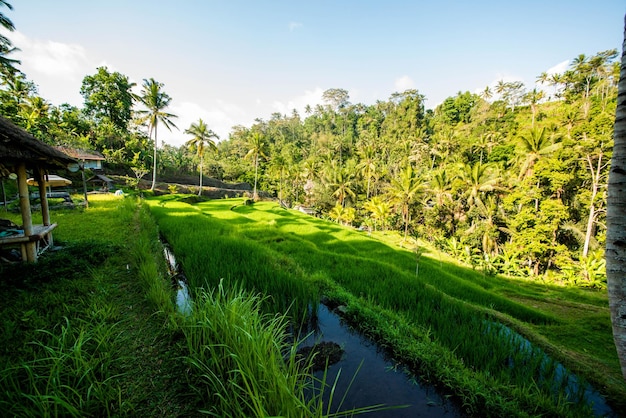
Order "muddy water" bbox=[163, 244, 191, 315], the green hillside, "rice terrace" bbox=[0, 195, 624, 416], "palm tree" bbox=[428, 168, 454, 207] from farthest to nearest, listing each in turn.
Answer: "palm tree" bbox=[428, 168, 454, 207] < "muddy water" bbox=[163, 244, 191, 315] < the green hillside < "rice terrace" bbox=[0, 195, 624, 416]

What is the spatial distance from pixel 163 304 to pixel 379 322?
3.16 metres

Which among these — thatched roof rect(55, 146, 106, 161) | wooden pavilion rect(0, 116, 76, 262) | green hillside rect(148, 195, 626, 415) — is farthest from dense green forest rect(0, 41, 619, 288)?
wooden pavilion rect(0, 116, 76, 262)

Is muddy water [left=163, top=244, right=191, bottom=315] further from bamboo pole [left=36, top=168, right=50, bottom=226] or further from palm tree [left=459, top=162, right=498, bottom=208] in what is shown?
palm tree [left=459, top=162, right=498, bottom=208]

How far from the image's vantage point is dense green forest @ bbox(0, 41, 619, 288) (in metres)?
14.5

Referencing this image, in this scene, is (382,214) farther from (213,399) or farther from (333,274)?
(213,399)

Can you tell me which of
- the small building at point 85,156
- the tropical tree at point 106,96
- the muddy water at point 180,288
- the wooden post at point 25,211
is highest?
the tropical tree at point 106,96

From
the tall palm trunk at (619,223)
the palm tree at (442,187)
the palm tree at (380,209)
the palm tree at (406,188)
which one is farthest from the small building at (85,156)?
the palm tree at (442,187)

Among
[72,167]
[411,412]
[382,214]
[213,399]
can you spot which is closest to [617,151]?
[411,412]

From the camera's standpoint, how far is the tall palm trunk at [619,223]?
212 centimetres

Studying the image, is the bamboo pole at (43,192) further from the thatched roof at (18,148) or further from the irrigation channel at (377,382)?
the irrigation channel at (377,382)

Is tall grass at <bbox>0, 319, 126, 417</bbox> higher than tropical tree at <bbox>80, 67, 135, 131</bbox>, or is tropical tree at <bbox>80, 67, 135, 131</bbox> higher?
tropical tree at <bbox>80, 67, 135, 131</bbox>

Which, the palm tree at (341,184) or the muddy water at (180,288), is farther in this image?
the palm tree at (341,184)

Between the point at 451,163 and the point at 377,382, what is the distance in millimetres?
33304

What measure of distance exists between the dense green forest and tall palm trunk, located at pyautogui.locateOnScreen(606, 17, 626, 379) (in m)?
13.2
